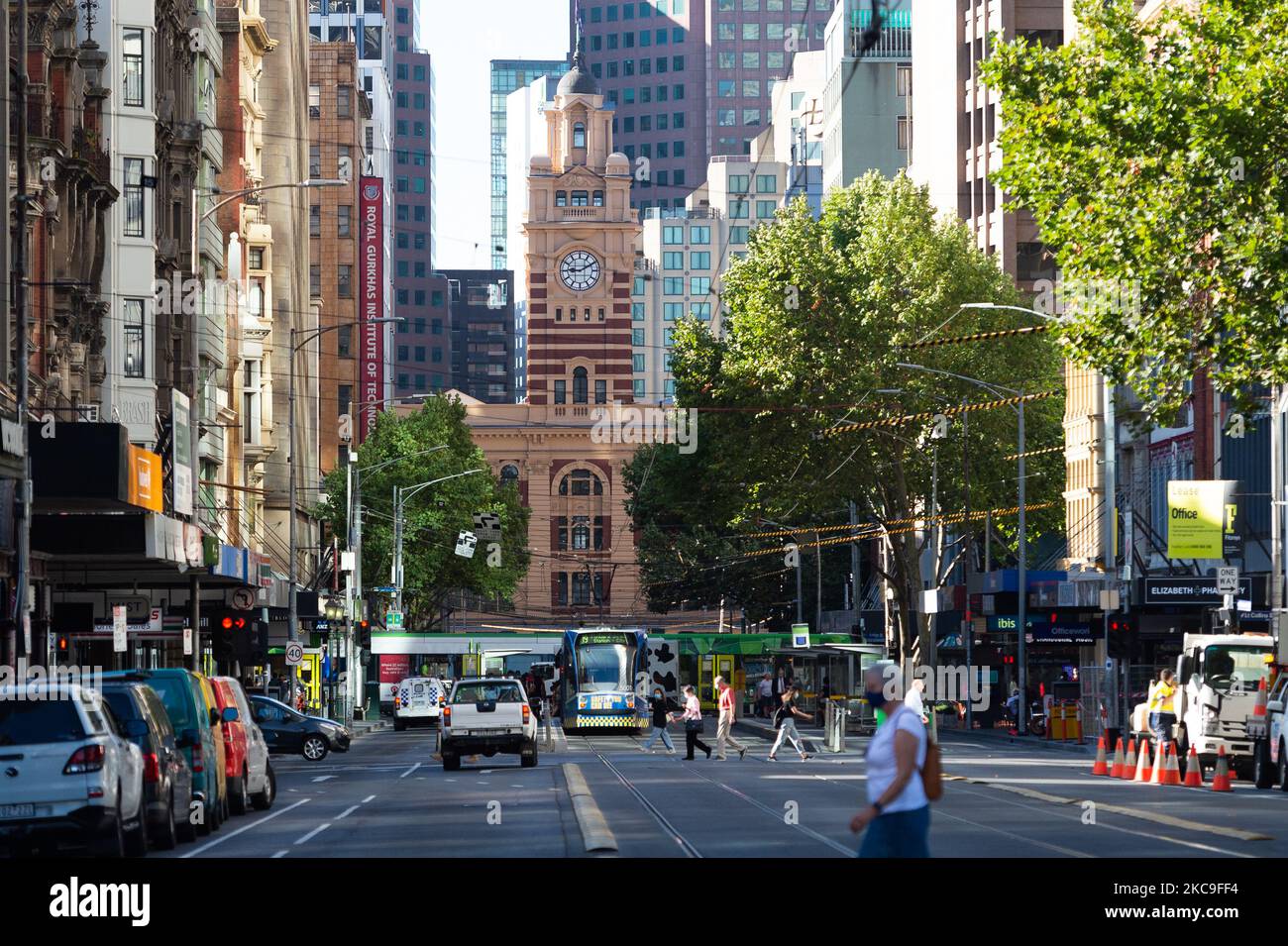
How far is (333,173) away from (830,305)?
65212mm

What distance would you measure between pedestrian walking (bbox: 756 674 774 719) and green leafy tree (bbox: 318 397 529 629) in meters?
24.6

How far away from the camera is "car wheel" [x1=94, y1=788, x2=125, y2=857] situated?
1931 centimetres

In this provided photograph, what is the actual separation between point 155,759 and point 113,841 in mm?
2261

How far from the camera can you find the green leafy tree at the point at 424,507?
105 m

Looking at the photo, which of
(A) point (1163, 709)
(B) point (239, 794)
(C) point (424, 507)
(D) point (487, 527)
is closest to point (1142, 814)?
(B) point (239, 794)

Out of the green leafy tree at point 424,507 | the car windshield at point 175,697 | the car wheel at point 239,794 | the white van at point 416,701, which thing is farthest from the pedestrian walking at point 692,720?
the green leafy tree at point 424,507

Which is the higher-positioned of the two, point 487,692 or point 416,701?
point 487,692

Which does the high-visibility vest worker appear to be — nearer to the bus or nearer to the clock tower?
the bus

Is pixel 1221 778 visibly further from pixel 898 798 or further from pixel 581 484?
pixel 581 484

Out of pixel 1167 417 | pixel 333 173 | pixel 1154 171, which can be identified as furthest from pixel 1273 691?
pixel 333 173

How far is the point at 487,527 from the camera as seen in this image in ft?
339

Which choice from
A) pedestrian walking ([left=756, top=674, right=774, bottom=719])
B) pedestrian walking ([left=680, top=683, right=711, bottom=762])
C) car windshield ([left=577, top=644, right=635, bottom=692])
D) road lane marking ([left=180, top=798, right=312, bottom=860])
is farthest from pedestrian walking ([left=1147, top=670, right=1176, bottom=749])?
pedestrian walking ([left=756, top=674, right=774, bottom=719])
